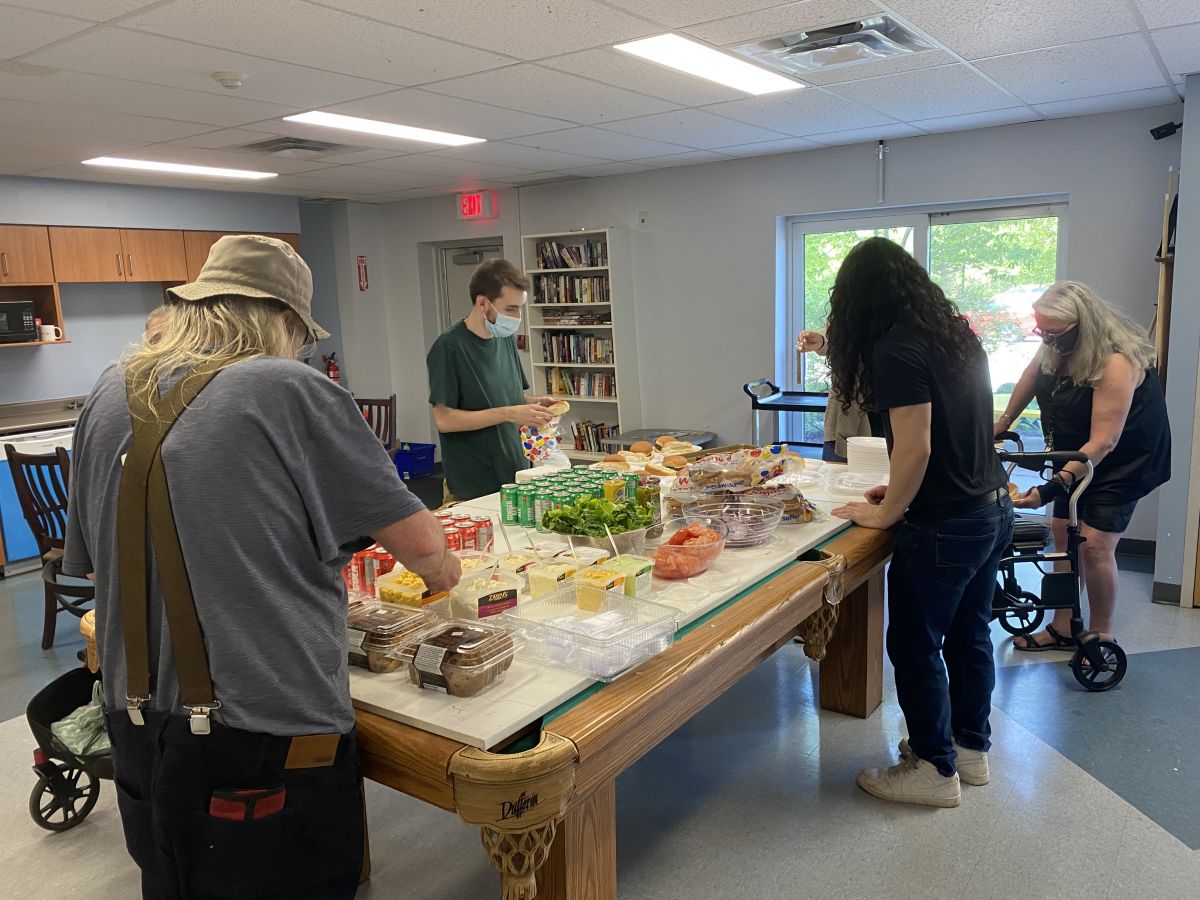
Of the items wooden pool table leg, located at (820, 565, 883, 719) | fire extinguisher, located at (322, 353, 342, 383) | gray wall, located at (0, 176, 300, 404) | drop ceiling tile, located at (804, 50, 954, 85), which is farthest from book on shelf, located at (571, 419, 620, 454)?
wooden pool table leg, located at (820, 565, 883, 719)

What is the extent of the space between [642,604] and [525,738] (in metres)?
0.45

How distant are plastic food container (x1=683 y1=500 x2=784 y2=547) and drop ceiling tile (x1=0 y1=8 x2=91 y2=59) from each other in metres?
2.56

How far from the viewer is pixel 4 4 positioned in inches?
105

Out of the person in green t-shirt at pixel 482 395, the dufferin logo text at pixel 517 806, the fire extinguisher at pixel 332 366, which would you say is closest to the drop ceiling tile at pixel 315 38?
the person in green t-shirt at pixel 482 395

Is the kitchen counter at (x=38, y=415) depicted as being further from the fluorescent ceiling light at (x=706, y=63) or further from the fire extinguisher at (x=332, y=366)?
the fluorescent ceiling light at (x=706, y=63)

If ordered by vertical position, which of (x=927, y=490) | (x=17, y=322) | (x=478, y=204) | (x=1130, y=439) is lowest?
(x=1130, y=439)

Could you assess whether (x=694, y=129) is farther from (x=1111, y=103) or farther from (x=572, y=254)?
(x=1111, y=103)

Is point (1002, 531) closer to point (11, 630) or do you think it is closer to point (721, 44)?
point (721, 44)

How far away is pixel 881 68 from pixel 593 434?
3923 millimetres

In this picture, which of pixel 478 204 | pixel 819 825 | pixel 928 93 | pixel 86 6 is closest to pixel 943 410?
pixel 819 825

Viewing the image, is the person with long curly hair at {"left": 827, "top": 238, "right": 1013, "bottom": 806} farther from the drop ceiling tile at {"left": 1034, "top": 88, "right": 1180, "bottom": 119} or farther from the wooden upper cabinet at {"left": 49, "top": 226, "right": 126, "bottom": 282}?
the wooden upper cabinet at {"left": 49, "top": 226, "right": 126, "bottom": 282}

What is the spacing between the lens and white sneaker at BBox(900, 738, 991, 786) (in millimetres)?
2754

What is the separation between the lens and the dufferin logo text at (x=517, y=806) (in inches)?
54.4

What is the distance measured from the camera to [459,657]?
61.8 inches
